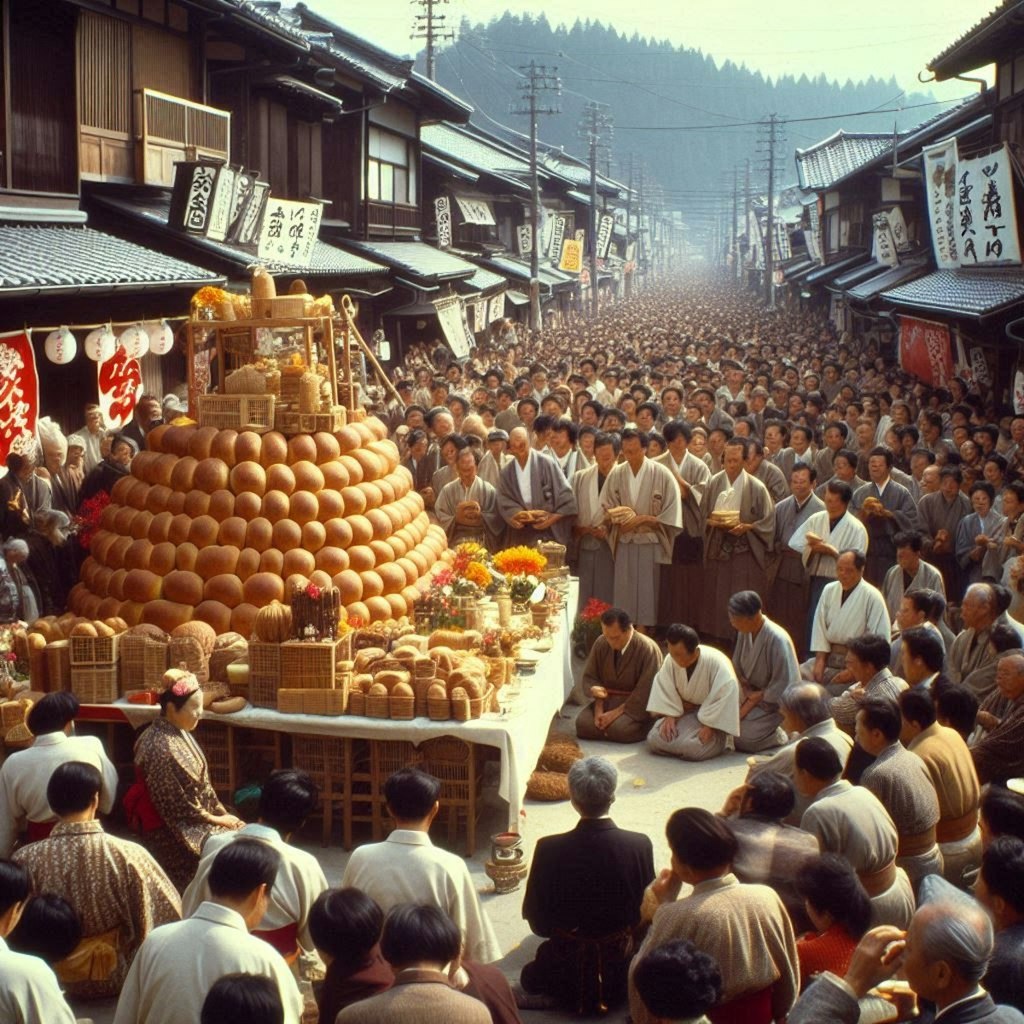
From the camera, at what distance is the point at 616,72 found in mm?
186750

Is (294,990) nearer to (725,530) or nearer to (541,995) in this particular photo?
(541,995)

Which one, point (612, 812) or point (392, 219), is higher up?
point (392, 219)

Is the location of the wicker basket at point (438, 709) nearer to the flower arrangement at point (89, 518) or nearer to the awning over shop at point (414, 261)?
the flower arrangement at point (89, 518)

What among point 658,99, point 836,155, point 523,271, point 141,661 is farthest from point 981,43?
point 658,99

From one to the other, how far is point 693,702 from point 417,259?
19.5 m

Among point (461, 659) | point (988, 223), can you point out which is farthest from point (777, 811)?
point (988, 223)

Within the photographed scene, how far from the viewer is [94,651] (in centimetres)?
830

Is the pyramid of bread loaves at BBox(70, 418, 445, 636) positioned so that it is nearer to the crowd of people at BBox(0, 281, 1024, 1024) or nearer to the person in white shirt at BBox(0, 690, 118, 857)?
the crowd of people at BBox(0, 281, 1024, 1024)

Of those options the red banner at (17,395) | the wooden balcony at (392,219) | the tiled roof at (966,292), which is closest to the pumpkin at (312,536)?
the red banner at (17,395)

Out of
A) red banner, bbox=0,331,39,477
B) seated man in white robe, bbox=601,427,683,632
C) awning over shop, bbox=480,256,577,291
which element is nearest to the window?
awning over shop, bbox=480,256,577,291

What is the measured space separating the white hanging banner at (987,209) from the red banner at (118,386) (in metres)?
11.6

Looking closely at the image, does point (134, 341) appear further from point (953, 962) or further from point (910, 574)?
point (953, 962)

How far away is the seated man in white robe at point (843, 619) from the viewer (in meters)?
9.81

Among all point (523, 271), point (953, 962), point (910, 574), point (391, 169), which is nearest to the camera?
point (953, 962)
